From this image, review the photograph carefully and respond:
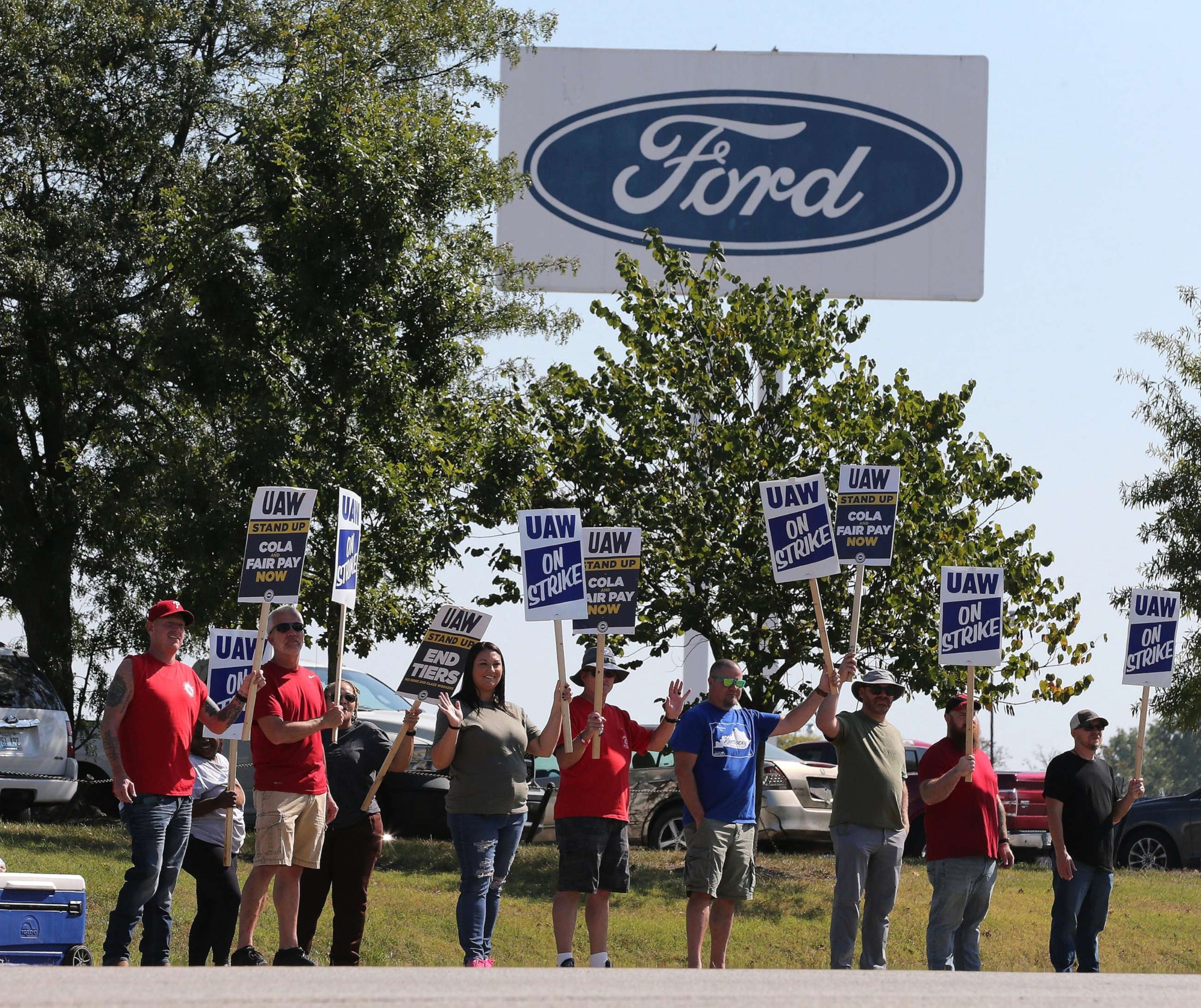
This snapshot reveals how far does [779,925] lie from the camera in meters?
14.4

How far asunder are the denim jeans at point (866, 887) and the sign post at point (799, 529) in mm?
1459

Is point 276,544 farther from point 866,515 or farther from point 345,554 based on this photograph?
point 866,515

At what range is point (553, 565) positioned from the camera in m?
10.5

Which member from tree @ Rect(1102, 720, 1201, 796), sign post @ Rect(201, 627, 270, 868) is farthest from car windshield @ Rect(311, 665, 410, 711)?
tree @ Rect(1102, 720, 1201, 796)

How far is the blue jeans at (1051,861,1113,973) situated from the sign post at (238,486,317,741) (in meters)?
5.08

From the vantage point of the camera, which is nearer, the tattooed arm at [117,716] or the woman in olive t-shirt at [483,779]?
the tattooed arm at [117,716]

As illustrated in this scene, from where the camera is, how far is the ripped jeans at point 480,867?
920 cm

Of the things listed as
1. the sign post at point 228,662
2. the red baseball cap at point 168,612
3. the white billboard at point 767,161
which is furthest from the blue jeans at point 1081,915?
the white billboard at point 767,161

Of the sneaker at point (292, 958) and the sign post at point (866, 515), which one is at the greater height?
the sign post at point (866, 515)

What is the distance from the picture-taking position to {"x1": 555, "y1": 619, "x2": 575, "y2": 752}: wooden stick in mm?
9641

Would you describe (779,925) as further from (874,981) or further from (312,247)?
(874,981)

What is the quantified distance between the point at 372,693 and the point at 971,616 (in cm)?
904

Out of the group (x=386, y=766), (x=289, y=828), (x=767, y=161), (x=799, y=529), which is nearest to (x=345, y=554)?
(x=386, y=766)

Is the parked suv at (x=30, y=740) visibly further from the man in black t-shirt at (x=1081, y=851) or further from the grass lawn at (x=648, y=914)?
the man in black t-shirt at (x=1081, y=851)
